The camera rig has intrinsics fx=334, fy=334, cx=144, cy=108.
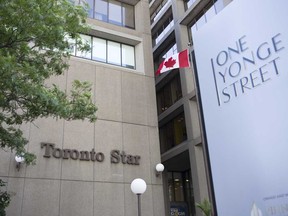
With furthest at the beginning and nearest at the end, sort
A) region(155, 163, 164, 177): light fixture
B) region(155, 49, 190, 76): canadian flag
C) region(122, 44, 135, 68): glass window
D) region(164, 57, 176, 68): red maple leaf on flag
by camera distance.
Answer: region(122, 44, 135, 68): glass window
region(155, 163, 164, 177): light fixture
region(164, 57, 176, 68): red maple leaf on flag
region(155, 49, 190, 76): canadian flag

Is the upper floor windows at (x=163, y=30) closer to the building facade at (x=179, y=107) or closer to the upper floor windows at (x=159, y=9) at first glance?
the building facade at (x=179, y=107)

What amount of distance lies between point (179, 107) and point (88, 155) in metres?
12.9

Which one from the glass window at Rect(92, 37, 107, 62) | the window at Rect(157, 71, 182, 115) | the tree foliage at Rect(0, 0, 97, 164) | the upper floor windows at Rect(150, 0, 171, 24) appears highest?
the upper floor windows at Rect(150, 0, 171, 24)

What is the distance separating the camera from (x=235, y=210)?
11000 millimetres

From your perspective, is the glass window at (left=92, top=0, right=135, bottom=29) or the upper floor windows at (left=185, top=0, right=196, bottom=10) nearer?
the glass window at (left=92, top=0, right=135, bottom=29)

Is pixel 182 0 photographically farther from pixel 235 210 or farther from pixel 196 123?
pixel 235 210

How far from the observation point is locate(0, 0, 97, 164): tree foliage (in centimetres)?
895

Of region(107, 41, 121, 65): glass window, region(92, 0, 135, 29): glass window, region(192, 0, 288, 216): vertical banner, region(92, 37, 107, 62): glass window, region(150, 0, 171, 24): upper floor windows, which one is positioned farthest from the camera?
region(150, 0, 171, 24): upper floor windows

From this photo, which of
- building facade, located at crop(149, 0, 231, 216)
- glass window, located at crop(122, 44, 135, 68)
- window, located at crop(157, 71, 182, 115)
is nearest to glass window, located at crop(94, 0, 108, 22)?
glass window, located at crop(122, 44, 135, 68)

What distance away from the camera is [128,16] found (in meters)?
21.0

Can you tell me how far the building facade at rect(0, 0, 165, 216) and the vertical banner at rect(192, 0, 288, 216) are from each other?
5167 millimetres

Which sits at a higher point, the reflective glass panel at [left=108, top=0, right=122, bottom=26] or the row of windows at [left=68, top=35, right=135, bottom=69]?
the reflective glass panel at [left=108, top=0, right=122, bottom=26]

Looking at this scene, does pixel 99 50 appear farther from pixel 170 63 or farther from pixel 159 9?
pixel 159 9

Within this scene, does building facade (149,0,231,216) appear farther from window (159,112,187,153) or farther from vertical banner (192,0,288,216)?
vertical banner (192,0,288,216)
